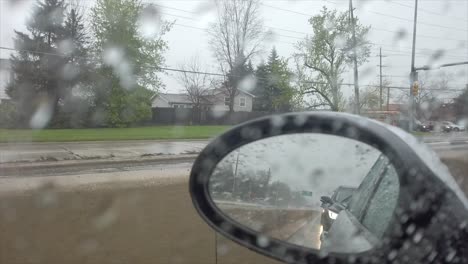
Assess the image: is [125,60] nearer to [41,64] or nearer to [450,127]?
[41,64]

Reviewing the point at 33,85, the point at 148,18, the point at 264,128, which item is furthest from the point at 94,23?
the point at 264,128

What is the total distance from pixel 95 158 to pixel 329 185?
50.2ft

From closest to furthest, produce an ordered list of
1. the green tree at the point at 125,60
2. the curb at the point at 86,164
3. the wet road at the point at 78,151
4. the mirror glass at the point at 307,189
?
the mirror glass at the point at 307,189 < the curb at the point at 86,164 < the wet road at the point at 78,151 < the green tree at the point at 125,60

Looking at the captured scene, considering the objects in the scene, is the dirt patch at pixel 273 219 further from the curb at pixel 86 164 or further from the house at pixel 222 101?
the house at pixel 222 101

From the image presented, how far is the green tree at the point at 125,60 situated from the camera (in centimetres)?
3195

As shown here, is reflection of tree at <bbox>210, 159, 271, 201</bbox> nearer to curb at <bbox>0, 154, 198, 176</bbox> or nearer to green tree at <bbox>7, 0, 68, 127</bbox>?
curb at <bbox>0, 154, 198, 176</bbox>

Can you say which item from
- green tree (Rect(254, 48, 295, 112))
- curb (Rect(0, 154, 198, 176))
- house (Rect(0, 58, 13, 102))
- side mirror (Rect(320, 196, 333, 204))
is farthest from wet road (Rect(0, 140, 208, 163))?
side mirror (Rect(320, 196, 333, 204))

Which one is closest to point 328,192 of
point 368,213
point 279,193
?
point 279,193

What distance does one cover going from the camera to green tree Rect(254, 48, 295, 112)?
23.7 meters

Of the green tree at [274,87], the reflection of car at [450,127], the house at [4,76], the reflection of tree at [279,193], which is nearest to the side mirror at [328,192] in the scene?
the reflection of tree at [279,193]

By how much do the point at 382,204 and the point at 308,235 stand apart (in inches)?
20.6

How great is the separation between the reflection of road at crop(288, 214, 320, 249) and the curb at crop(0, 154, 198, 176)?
12432 mm

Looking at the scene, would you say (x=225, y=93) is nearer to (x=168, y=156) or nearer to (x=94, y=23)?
(x=94, y=23)

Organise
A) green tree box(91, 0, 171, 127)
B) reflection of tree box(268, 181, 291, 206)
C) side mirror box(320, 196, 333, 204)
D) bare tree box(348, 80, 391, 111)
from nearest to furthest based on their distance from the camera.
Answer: reflection of tree box(268, 181, 291, 206) < side mirror box(320, 196, 333, 204) < bare tree box(348, 80, 391, 111) < green tree box(91, 0, 171, 127)
